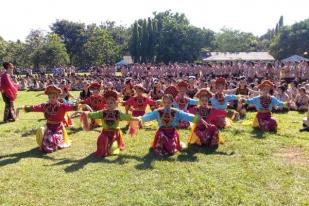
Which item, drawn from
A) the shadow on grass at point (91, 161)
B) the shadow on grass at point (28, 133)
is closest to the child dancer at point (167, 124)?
the shadow on grass at point (91, 161)

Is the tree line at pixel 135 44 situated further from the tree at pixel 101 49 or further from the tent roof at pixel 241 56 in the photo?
the tent roof at pixel 241 56

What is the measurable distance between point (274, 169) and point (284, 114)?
7.81 m

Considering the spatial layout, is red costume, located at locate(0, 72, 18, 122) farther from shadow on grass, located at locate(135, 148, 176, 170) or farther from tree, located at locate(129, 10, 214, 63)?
tree, located at locate(129, 10, 214, 63)

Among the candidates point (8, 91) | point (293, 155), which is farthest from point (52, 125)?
point (293, 155)

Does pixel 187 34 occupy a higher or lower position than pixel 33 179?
higher

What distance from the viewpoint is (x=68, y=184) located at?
7.12 metres

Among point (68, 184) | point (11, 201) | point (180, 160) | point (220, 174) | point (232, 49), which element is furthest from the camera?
point (232, 49)

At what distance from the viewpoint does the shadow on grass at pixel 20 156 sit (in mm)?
8711

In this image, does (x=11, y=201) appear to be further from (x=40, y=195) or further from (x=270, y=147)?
(x=270, y=147)

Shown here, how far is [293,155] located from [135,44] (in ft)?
169

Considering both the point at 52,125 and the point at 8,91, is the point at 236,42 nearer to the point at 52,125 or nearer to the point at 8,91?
the point at 8,91

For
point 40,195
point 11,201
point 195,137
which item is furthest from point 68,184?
point 195,137

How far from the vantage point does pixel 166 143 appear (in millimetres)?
9062

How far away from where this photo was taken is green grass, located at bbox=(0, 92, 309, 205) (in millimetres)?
6461
